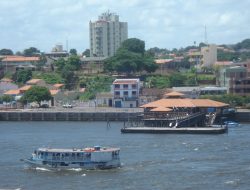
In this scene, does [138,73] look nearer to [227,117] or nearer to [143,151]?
[227,117]

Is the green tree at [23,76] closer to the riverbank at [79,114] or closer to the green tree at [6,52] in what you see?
the riverbank at [79,114]

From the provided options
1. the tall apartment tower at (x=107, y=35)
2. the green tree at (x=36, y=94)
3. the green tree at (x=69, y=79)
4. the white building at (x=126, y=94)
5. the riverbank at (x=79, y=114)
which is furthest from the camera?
the tall apartment tower at (x=107, y=35)

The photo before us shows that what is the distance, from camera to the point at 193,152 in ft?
181

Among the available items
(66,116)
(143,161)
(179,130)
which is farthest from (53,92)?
(143,161)

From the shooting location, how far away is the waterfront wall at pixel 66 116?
86500 millimetres

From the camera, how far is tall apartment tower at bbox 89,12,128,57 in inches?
5866

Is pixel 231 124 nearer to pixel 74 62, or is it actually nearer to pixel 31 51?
pixel 74 62

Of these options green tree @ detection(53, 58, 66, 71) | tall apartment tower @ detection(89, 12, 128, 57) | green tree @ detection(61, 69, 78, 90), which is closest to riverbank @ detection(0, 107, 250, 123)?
green tree @ detection(61, 69, 78, 90)

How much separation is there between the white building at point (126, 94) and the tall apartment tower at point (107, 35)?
50.7 metres

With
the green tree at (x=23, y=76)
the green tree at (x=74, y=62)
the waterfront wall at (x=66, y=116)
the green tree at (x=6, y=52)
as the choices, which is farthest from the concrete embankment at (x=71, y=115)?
the green tree at (x=6, y=52)

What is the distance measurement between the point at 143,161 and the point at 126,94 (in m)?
46.6

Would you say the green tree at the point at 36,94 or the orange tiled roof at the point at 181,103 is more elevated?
the green tree at the point at 36,94

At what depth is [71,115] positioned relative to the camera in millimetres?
88750

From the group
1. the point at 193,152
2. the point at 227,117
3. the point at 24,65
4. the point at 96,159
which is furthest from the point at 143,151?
the point at 24,65
